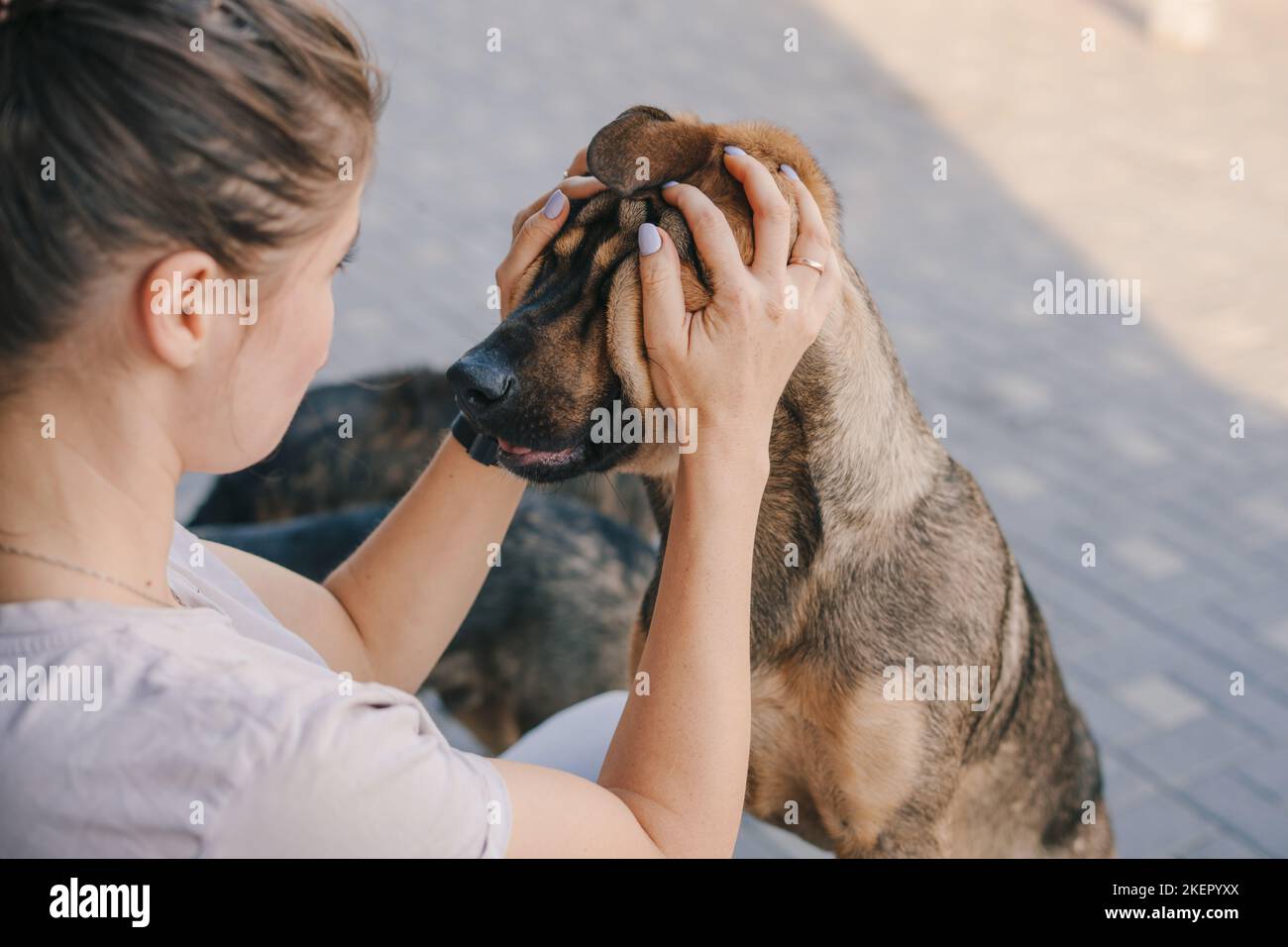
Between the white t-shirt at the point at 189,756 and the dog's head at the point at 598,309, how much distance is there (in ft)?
2.20

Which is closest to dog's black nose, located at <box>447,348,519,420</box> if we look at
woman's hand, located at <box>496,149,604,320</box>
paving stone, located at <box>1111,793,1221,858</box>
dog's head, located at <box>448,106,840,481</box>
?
dog's head, located at <box>448,106,840,481</box>

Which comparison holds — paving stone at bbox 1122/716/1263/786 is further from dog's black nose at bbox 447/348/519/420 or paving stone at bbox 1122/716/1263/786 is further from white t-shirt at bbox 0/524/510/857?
white t-shirt at bbox 0/524/510/857

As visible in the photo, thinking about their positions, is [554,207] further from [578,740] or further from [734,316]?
[578,740]

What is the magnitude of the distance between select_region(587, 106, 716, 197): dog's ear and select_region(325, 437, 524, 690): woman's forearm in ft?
1.76

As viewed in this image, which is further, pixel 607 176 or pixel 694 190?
pixel 607 176

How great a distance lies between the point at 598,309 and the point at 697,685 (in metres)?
0.63

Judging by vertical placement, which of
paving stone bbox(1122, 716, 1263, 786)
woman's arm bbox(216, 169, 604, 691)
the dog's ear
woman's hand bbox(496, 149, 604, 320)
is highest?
the dog's ear

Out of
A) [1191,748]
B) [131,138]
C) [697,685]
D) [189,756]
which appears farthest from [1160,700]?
[131,138]

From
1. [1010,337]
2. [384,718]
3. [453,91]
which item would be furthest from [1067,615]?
[453,91]

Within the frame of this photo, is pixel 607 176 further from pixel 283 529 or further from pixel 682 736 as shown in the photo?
pixel 283 529

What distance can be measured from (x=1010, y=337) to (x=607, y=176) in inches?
212

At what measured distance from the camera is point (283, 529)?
3533mm

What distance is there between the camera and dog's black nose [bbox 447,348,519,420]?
6.31 feet

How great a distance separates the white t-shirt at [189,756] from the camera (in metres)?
1.26
